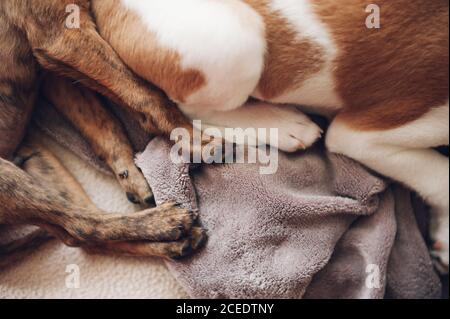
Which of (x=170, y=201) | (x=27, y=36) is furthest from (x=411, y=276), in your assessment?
(x=27, y=36)

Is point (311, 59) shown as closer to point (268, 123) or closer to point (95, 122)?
point (268, 123)

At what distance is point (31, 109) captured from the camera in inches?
53.1

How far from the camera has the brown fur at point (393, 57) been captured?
1.20 meters

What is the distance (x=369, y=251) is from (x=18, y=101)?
Answer: 1044mm

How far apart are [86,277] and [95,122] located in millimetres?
446

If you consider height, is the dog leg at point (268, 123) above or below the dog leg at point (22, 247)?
above

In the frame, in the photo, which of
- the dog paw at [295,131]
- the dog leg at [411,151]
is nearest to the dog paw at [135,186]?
the dog paw at [295,131]

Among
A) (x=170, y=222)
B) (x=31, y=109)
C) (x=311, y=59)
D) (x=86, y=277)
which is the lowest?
(x=86, y=277)

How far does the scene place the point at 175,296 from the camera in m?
1.33

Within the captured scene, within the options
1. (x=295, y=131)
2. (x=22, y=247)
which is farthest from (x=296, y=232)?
(x=22, y=247)

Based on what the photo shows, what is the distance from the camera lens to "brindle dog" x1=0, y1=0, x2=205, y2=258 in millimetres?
1213

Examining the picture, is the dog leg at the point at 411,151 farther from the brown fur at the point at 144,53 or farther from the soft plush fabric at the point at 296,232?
the brown fur at the point at 144,53

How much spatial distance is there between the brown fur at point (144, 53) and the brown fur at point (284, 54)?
0.63ft

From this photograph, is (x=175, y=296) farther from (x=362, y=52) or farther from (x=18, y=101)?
(x=362, y=52)
